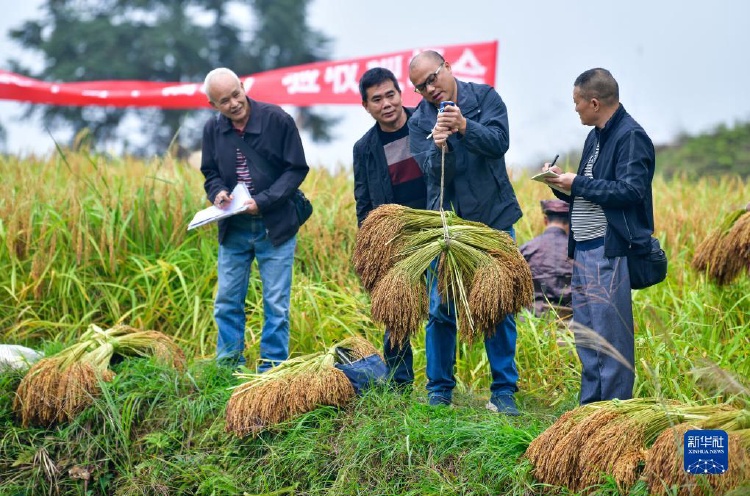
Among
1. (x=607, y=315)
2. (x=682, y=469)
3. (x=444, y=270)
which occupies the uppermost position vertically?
(x=444, y=270)

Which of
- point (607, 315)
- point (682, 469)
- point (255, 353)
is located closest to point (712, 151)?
point (255, 353)

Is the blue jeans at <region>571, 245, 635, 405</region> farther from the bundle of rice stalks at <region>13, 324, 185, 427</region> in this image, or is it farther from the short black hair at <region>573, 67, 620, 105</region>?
the bundle of rice stalks at <region>13, 324, 185, 427</region>

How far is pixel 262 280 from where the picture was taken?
19.9 ft

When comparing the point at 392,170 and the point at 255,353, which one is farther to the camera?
the point at 255,353

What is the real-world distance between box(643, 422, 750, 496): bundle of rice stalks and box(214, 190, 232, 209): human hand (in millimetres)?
2903

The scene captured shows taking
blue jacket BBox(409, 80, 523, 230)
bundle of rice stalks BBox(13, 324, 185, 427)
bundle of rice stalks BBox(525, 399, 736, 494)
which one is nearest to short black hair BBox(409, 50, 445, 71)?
blue jacket BBox(409, 80, 523, 230)

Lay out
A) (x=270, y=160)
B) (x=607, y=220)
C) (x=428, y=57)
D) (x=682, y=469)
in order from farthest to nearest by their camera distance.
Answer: (x=270, y=160) < (x=428, y=57) < (x=607, y=220) < (x=682, y=469)

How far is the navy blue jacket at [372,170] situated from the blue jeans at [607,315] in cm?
121

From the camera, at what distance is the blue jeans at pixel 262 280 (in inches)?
235

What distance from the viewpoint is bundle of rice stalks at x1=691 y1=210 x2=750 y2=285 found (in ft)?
18.8

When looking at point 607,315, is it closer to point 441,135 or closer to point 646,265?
point 646,265

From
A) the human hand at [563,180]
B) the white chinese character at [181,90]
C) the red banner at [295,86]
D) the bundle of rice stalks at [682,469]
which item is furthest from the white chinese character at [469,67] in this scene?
the bundle of rice stalks at [682,469]

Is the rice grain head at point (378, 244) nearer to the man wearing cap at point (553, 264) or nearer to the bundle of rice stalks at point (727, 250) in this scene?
the man wearing cap at point (553, 264)

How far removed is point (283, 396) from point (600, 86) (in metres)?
2.22
